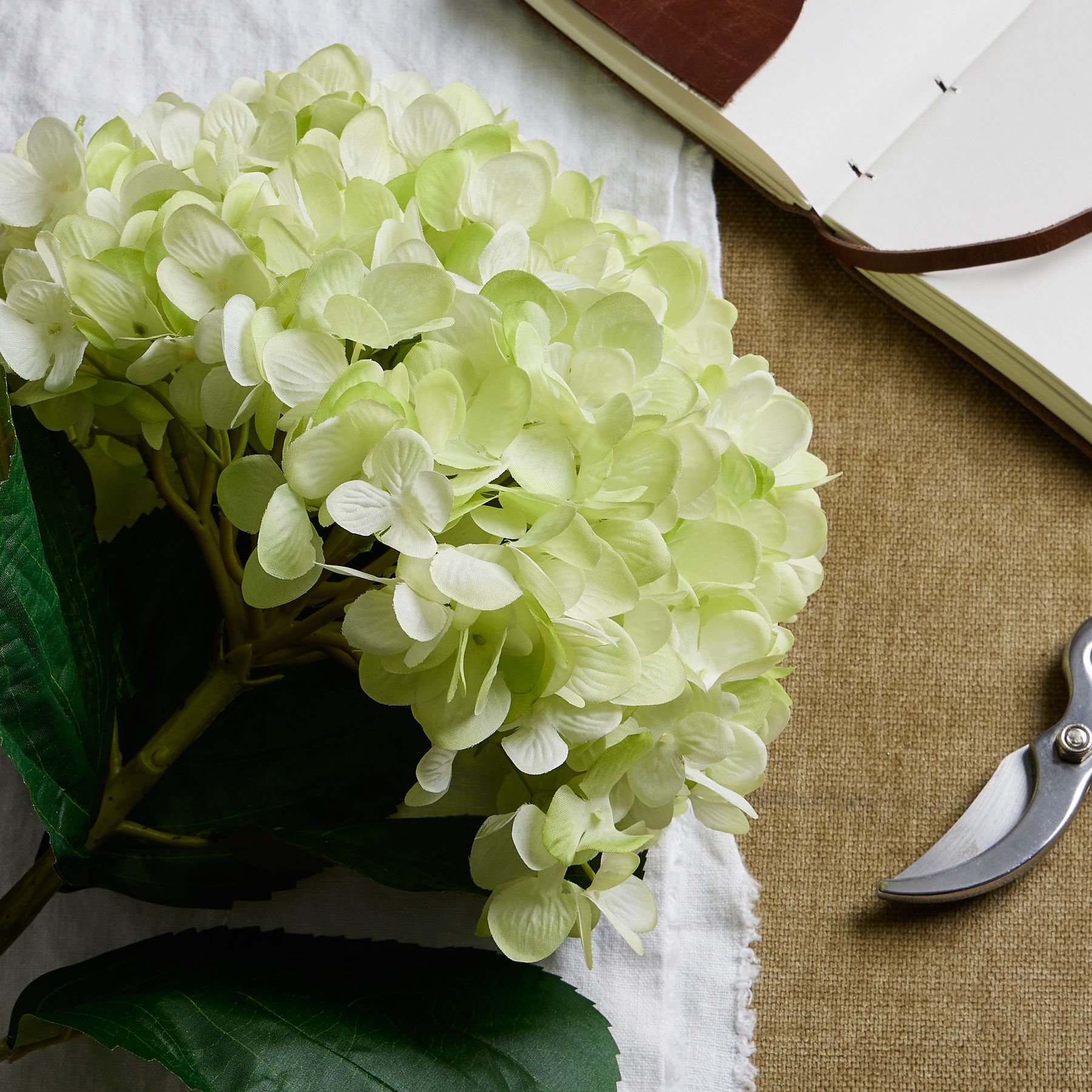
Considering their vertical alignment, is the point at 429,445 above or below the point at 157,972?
above

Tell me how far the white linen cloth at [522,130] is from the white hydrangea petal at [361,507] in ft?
0.78

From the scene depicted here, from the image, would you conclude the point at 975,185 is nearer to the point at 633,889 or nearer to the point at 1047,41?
the point at 1047,41

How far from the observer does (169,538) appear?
311 millimetres

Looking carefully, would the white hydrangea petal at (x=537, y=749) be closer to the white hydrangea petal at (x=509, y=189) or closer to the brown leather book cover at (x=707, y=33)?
the white hydrangea petal at (x=509, y=189)

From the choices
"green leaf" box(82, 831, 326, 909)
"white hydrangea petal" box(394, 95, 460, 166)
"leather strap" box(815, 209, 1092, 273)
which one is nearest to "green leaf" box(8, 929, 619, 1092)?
"green leaf" box(82, 831, 326, 909)

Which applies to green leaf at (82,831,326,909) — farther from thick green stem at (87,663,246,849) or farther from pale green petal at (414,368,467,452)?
pale green petal at (414,368,467,452)

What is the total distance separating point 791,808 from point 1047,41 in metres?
0.37

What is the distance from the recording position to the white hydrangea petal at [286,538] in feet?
0.69

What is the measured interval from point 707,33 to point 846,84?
7 centimetres

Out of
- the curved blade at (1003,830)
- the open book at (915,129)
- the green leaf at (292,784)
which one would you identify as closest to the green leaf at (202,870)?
the green leaf at (292,784)

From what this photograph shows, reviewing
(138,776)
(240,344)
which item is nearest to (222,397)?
(240,344)

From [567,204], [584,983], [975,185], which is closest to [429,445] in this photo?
[567,204]

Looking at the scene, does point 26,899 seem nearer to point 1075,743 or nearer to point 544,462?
point 544,462

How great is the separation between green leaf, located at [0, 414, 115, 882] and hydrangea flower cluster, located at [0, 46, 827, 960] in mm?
17
